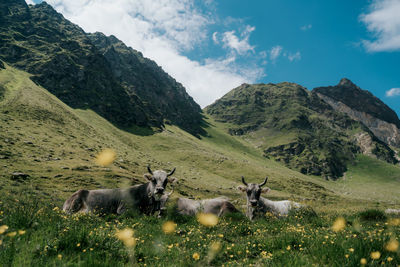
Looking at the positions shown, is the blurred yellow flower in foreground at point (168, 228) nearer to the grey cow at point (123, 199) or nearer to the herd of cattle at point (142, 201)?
the herd of cattle at point (142, 201)

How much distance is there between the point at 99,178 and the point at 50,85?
14976 cm

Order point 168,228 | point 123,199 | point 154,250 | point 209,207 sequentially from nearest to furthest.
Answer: point 154,250
point 168,228
point 123,199
point 209,207

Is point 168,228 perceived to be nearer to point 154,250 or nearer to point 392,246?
point 154,250

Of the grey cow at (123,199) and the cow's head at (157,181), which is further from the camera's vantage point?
the cow's head at (157,181)

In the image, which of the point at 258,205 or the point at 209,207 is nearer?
the point at 209,207

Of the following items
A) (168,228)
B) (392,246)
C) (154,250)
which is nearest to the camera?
(392,246)

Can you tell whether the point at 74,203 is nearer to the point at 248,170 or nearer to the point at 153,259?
the point at 153,259

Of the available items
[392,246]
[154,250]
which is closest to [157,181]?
[154,250]

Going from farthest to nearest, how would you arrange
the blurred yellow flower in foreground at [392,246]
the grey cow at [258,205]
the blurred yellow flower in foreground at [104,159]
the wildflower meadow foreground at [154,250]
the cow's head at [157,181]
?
the blurred yellow flower in foreground at [104,159], the grey cow at [258,205], the cow's head at [157,181], the blurred yellow flower in foreground at [392,246], the wildflower meadow foreground at [154,250]

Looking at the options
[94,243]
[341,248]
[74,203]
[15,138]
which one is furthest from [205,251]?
[15,138]

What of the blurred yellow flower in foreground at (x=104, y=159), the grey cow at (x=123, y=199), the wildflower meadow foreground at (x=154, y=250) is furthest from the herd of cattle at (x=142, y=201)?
the blurred yellow flower in foreground at (x=104, y=159)

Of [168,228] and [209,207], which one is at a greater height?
[168,228]

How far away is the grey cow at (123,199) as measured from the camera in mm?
11508

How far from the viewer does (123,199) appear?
40.0 feet
